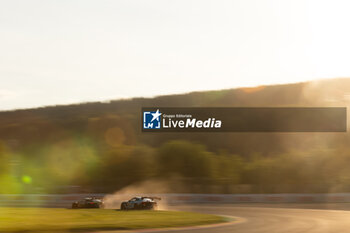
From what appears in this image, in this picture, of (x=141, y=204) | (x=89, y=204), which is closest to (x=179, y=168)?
(x=89, y=204)

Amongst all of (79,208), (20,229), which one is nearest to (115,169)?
(79,208)

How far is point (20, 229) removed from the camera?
49.7ft

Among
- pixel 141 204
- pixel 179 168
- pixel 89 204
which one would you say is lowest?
pixel 141 204

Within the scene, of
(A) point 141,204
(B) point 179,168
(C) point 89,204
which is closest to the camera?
(A) point 141,204

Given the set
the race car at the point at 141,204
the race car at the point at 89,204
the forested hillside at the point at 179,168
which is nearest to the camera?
the race car at the point at 141,204

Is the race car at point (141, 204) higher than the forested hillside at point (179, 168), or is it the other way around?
the forested hillside at point (179, 168)

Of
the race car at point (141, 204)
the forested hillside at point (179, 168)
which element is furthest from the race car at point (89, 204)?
the forested hillside at point (179, 168)

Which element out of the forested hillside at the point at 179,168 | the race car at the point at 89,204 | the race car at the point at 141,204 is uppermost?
the forested hillside at the point at 179,168

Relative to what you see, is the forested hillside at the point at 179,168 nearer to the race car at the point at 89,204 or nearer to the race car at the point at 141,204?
the race car at the point at 89,204

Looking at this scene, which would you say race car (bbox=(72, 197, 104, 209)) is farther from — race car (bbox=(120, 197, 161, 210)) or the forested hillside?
the forested hillside

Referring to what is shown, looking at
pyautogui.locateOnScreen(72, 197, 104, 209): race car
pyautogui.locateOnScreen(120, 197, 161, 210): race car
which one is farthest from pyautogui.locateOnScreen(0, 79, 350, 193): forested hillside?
pyautogui.locateOnScreen(120, 197, 161, 210): race car

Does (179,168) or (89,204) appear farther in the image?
(179,168)

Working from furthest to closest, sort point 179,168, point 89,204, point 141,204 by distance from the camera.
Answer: point 179,168
point 89,204
point 141,204

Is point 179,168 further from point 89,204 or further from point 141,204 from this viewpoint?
point 141,204
